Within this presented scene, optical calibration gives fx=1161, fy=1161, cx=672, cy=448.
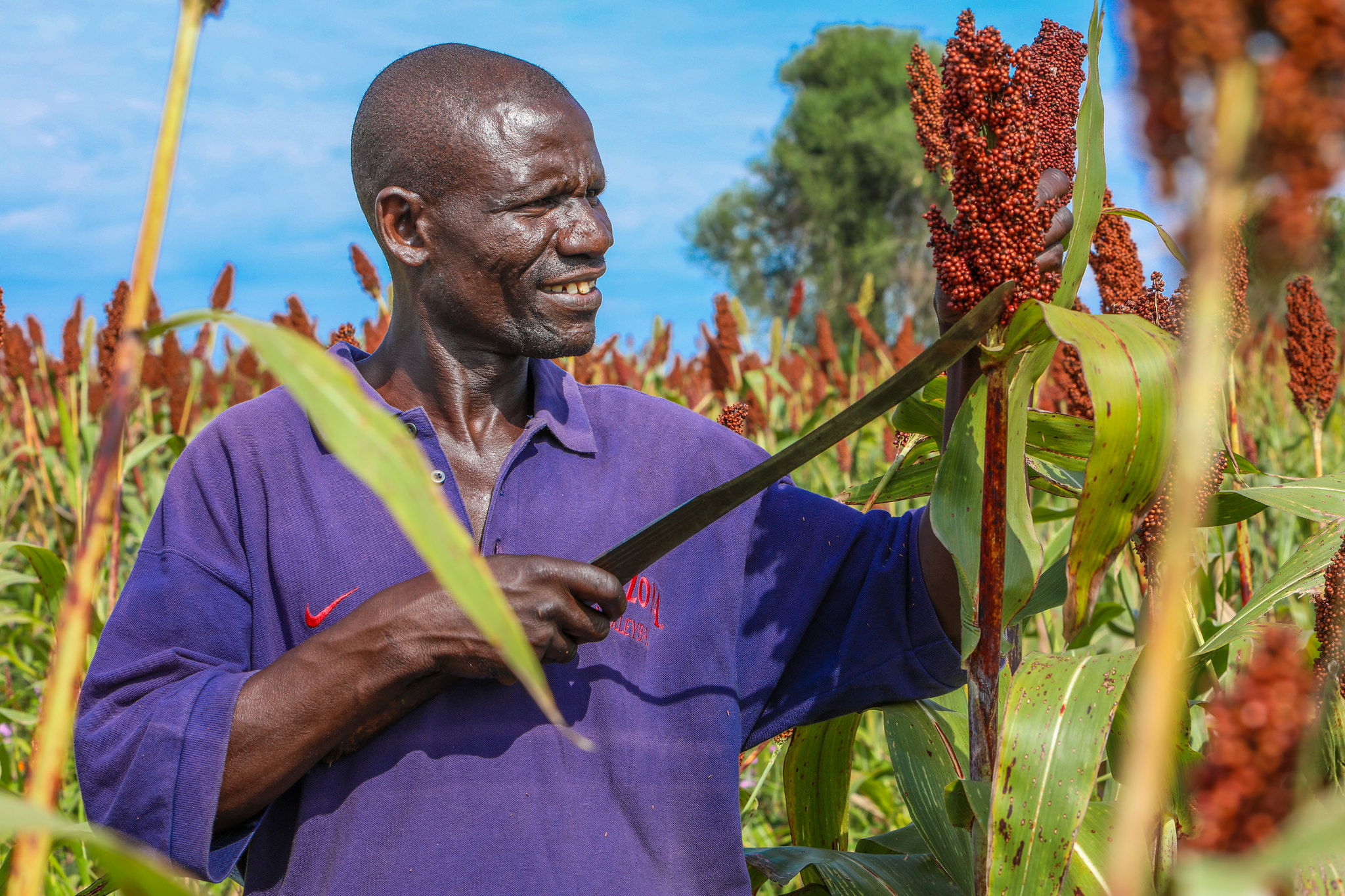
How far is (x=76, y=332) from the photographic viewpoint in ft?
14.6

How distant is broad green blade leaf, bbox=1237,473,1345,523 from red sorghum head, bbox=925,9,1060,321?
22.2 inches

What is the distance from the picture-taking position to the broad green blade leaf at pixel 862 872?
5.43 ft

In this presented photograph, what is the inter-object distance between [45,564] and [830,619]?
145 centimetres

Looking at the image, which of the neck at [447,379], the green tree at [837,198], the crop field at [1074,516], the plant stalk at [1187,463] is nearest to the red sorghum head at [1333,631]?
the crop field at [1074,516]

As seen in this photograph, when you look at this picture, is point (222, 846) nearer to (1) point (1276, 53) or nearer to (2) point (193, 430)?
(1) point (1276, 53)

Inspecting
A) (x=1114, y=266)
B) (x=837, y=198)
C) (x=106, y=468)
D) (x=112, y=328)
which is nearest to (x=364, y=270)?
(x=112, y=328)

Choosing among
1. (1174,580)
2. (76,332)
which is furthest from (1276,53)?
(76,332)

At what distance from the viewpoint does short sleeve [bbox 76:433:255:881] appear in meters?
1.46

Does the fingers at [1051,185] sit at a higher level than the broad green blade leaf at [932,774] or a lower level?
higher

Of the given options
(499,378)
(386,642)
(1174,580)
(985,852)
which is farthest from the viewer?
(499,378)

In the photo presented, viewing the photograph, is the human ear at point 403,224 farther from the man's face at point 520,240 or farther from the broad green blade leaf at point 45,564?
the broad green blade leaf at point 45,564

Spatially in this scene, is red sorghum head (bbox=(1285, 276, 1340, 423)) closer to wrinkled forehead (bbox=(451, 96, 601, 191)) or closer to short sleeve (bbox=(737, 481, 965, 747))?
short sleeve (bbox=(737, 481, 965, 747))

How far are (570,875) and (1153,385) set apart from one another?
0.99m

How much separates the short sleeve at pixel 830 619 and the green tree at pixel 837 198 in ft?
104
